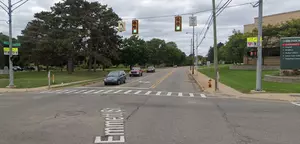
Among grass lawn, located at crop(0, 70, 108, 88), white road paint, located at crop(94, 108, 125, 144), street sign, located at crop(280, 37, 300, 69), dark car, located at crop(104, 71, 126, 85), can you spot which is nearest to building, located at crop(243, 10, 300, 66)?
street sign, located at crop(280, 37, 300, 69)

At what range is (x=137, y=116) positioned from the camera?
10.1 m

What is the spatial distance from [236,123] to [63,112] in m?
6.34

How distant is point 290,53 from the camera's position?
2519 centimetres

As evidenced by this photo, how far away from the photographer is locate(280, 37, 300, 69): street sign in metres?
25.0

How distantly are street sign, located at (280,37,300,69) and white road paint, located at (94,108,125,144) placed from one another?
19.3 metres

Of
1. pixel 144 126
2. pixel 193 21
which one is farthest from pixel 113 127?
pixel 193 21

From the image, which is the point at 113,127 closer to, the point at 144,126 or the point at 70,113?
the point at 144,126

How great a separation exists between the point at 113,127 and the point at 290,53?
22.0 metres

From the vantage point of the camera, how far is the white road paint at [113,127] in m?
6.84

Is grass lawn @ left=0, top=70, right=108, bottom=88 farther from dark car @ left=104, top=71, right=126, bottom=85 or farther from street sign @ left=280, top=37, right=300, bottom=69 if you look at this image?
street sign @ left=280, top=37, right=300, bottom=69

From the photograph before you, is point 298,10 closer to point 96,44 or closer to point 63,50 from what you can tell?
point 96,44

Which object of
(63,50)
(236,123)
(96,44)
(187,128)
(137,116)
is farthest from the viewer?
(96,44)

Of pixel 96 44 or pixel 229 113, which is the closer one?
pixel 229 113

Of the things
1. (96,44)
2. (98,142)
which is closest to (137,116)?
(98,142)
